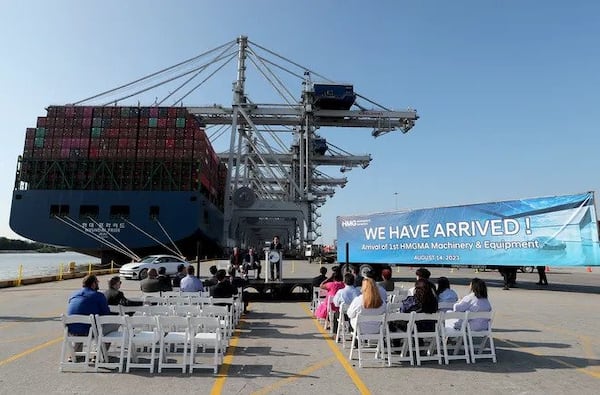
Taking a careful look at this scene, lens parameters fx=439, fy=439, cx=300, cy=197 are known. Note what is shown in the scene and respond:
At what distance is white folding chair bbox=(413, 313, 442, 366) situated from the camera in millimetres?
6707

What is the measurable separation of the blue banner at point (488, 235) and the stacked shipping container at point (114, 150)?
25489mm

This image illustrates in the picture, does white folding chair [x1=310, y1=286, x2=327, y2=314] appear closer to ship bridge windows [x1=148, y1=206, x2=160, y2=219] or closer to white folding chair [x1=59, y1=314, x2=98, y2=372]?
white folding chair [x1=59, y1=314, x2=98, y2=372]

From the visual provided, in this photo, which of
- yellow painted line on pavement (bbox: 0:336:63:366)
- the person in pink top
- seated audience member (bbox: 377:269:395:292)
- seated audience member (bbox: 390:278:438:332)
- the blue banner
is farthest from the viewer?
the blue banner

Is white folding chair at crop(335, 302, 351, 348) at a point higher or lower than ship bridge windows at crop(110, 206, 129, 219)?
lower

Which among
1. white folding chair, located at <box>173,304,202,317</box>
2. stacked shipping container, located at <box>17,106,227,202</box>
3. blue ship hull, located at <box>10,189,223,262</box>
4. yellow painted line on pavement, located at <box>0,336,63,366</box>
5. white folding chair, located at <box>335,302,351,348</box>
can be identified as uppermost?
stacked shipping container, located at <box>17,106,227,202</box>

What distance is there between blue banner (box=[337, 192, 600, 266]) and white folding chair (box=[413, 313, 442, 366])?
8030mm

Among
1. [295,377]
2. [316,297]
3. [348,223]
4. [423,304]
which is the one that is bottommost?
[295,377]

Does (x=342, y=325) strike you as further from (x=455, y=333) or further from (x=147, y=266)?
(x=147, y=266)

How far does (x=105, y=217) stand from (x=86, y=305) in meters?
39.3

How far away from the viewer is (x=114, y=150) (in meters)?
43.4

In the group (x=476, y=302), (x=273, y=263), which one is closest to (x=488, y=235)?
(x=273, y=263)

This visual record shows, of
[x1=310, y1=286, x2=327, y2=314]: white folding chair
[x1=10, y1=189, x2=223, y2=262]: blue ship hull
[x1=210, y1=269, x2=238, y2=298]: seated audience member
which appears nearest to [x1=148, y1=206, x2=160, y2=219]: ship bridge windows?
[x1=10, y1=189, x2=223, y2=262]: blue ship hull

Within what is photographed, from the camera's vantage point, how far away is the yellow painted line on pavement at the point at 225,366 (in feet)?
17.9

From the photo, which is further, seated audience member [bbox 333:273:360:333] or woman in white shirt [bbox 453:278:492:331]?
seated audience member [bbox 333:273:360:333]
